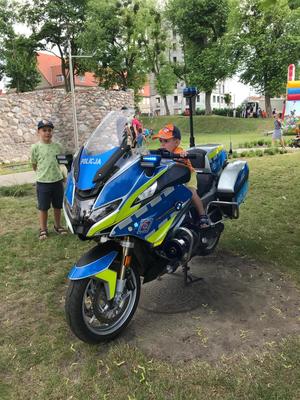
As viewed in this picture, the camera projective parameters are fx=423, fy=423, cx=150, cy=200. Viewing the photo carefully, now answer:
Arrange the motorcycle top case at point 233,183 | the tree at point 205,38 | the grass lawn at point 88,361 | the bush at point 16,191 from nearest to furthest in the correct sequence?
the grass lawn at point 88,361
the motorcycle top case at point 233,183
the bush at point 16,191
the tree at point 205,38

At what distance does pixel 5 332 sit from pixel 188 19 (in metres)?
41.8

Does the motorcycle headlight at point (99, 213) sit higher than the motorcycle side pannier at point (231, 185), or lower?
higher

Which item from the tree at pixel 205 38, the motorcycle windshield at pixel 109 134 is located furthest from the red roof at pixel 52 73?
the motorcycle windshield at pixel 109 134

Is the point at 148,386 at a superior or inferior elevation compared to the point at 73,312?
inferior

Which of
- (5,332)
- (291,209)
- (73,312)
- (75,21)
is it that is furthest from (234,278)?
(75,21)

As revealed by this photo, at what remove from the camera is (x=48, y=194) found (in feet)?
18.9

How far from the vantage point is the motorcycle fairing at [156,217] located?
9.54ft

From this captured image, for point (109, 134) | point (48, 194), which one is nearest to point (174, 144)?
point (109, 134)

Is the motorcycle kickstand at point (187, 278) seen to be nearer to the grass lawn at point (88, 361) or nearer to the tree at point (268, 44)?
the grass lawn at point (88, 361)

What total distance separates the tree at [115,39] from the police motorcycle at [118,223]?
36.1 metres

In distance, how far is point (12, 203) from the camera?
8016mm

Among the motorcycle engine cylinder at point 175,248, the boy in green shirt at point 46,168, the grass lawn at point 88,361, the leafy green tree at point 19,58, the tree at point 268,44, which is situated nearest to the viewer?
the grass lawn at point 88,361

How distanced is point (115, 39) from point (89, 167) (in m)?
37.9

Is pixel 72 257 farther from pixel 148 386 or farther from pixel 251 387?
pixel 251 387
